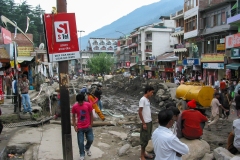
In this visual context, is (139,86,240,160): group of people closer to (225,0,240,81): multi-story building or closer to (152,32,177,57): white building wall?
(225,0,240,81): multi-story building

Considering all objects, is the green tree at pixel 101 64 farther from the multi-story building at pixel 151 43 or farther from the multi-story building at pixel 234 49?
the multi-story building at pixel 234 49

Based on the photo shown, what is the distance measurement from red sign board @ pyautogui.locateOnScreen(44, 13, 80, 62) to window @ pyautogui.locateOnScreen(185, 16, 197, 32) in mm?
31935

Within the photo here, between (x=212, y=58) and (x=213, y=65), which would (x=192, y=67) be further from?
(x=213, y=65)

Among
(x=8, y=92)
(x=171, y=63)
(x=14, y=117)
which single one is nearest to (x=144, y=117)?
(x=14, y=117)

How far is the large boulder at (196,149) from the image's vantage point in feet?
18.9

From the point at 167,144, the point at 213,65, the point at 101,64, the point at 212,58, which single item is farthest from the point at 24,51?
the point at 101,64

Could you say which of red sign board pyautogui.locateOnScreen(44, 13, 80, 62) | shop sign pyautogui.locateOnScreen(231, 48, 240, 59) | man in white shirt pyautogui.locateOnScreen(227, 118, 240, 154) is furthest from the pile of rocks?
red sign board pyautogui.locateOnScreen(44, 13, 80, 62)

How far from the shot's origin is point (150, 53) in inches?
2611

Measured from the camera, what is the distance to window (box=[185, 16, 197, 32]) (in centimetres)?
3491

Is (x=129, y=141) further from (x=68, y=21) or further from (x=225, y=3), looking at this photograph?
(x=225, y=3)

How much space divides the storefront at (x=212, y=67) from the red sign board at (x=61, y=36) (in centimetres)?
2516

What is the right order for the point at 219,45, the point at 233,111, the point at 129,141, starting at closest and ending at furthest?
the point at 129,141, the point at 233,111, the point at 219,45

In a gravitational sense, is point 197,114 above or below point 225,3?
below

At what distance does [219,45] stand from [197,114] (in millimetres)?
23734
